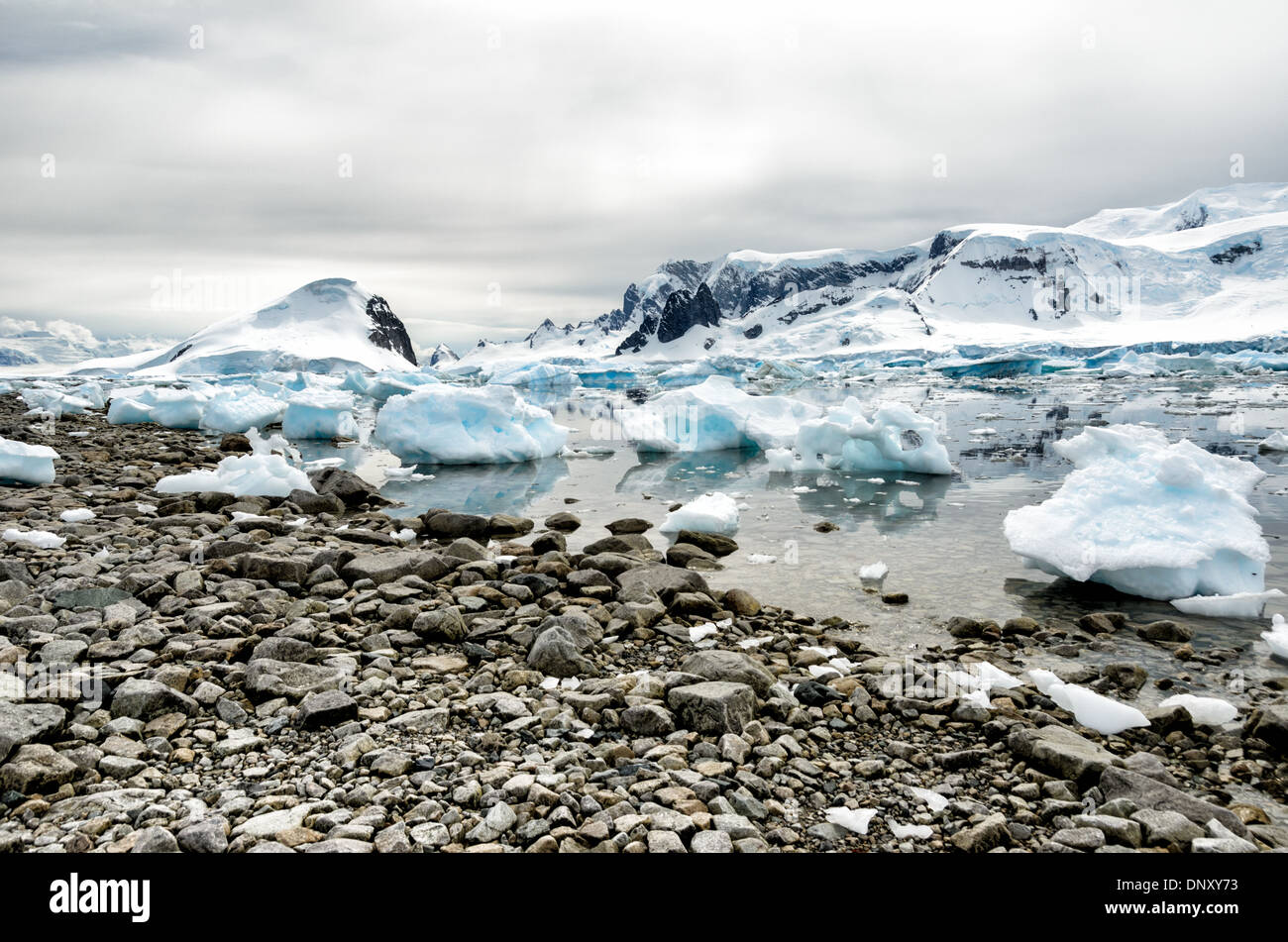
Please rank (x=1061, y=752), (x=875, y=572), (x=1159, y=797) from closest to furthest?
(x=1159, y=797) → (x=1061, y=752) → (x=875, y=572)

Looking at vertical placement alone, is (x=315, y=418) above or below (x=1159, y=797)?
above

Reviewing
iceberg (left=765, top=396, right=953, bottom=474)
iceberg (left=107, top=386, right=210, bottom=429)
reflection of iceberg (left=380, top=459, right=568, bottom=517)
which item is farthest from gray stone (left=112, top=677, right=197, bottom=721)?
iceberg (left=107, top=386, right=210, bottom=429)

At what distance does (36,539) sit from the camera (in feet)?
24.1

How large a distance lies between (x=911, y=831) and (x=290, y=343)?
124563 mm

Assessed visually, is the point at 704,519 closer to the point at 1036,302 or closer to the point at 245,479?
the point at 245,479

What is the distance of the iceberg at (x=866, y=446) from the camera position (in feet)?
52.1

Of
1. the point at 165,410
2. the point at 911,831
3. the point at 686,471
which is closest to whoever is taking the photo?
the point at 911,831

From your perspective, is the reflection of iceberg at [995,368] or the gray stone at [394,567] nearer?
the gray stone at [394,567]

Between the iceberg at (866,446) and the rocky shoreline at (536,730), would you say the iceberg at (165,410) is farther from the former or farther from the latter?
the rocky shoreline at (536,730)

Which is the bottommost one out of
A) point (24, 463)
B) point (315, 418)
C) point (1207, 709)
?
point (1207, 709)

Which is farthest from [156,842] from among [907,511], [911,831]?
[907,511]

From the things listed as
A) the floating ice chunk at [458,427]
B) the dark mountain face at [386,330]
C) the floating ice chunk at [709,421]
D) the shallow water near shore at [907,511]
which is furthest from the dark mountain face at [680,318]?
the floating ice chunk at [458,427]

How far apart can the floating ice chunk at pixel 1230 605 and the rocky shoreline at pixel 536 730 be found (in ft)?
3.08
